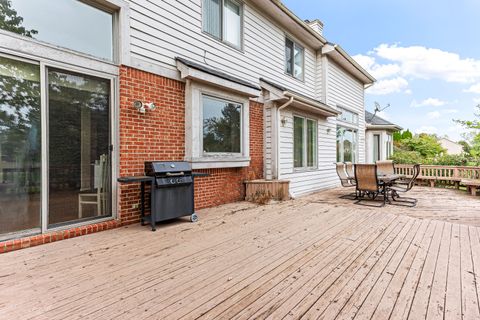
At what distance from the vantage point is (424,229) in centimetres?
418

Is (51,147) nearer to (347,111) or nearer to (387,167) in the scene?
(387,167)

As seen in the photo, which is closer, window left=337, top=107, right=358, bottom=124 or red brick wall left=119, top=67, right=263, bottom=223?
red brick wall left=119, top=67, right=263, bottom=223

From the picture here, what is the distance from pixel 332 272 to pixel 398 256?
1.07 metres

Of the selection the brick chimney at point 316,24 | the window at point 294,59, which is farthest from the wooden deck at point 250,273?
the brick chimney at point 316,24

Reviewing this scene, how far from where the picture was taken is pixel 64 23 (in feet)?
11.6

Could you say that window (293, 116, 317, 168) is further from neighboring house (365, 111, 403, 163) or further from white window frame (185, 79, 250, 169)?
neighboring house (365, 111, 403, 163)

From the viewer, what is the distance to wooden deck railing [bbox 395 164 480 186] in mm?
9320

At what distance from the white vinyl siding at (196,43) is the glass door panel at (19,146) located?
5.18ft

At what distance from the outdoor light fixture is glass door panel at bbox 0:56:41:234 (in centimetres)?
129

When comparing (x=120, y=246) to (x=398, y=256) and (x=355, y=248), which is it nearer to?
(x=355, y=248)

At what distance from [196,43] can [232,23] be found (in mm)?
1578

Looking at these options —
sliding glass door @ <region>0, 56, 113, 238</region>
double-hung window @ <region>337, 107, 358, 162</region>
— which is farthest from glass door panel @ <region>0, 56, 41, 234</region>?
double-hung window @ <region>337, 107, 358, 162</region>

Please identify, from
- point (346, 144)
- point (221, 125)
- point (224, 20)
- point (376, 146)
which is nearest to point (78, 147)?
point (221, 125)

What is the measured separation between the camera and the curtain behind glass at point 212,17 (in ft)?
18.5
